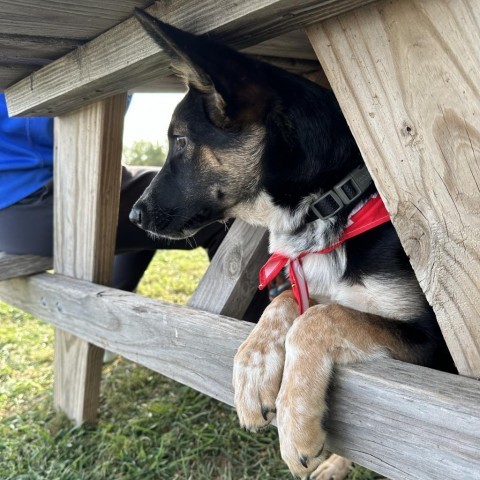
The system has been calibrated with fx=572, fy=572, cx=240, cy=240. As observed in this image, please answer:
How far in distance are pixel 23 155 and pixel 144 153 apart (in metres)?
8.66

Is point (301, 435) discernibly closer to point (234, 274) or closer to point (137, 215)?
point (234, 274)

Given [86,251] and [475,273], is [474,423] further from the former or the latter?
[86,251]

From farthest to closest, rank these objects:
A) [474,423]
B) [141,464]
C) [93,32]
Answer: [141,464]
[93,32]
[474,423]

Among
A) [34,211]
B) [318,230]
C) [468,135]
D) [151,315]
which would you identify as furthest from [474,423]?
[34,211]

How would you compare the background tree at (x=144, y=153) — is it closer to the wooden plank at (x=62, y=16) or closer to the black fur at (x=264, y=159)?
the black fur at (x=264, y=159)

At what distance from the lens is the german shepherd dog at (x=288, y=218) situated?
1.73m

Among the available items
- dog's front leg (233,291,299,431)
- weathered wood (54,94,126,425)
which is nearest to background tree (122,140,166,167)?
weathered wood (54,94,126,425)

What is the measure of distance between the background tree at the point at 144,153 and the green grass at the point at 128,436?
24.9 feet

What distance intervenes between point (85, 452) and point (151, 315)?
1226 millimetres

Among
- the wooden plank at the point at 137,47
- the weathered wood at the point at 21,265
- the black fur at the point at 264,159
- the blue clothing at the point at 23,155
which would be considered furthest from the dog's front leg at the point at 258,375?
the blue clothing at the point at 23,155

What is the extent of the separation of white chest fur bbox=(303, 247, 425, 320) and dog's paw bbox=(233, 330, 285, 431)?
40cm

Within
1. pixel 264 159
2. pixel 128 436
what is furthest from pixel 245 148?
pixel 128 436

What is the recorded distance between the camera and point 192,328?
90.4 inches

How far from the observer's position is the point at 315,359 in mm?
1706
